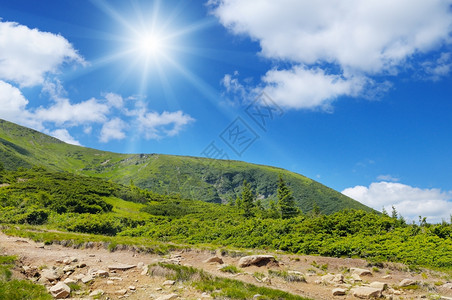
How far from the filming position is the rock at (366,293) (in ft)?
39.7

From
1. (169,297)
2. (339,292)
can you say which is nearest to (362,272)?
(339,292)

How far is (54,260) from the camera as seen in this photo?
14.4 m

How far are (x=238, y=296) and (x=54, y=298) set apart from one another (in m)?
7.06

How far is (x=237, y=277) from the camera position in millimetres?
14414

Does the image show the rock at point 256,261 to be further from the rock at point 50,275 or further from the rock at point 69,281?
the rock at point 50,275

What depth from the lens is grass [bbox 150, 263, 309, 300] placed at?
34.4 ft

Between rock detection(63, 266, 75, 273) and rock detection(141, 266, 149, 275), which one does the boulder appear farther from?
rock detection(63, 266, 75, 273)

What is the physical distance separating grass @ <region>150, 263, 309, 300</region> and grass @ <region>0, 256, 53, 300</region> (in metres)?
4.66

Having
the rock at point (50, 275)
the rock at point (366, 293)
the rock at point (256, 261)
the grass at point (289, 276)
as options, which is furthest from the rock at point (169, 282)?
the rock at point (366, 293)

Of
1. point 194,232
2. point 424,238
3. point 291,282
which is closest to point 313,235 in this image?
point 424,238

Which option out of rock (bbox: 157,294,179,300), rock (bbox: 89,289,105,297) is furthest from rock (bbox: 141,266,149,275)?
rock (bbox: 157,294,179,300)

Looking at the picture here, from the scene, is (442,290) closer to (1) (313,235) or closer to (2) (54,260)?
(1) (313,235)

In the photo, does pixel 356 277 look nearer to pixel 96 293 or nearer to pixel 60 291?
pixel 96 293

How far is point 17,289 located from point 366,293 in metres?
15.0
